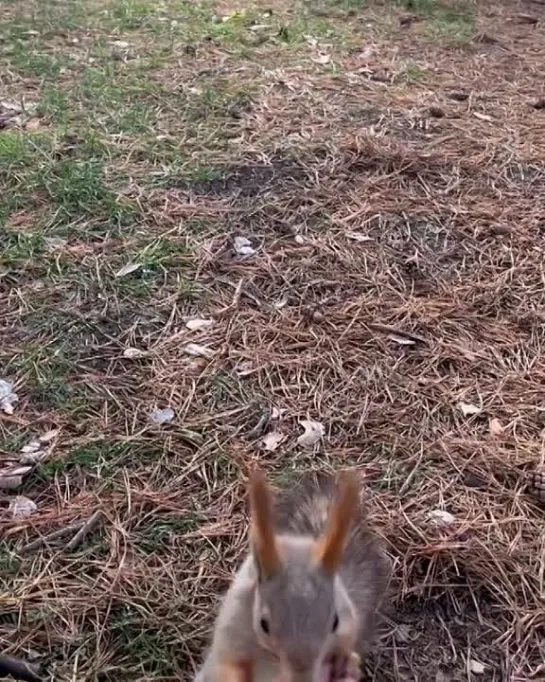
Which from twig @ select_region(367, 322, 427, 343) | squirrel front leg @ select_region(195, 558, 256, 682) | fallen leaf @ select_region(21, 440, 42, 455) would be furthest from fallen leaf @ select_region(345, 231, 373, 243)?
squirrel front leg @ select_region(195, 558, 256, 682)

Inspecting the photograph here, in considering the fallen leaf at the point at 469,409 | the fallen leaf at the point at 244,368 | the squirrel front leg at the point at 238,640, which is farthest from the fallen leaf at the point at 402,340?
the squirrel front leg at the point at 238,640

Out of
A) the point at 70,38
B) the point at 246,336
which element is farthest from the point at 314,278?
the point at 70,38

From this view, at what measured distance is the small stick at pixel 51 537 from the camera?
196 centimetres

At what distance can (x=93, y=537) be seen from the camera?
1.99m

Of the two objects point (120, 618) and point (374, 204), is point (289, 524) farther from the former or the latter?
point (374, 204)

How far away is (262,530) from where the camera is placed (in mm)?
1258

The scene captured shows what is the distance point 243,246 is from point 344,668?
1.73 meters

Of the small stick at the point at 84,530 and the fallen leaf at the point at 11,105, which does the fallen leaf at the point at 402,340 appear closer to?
the small stick at the point at 84,530

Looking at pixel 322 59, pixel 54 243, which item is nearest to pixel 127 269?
pixel 54 243

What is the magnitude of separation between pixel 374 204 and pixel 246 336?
2.78ft

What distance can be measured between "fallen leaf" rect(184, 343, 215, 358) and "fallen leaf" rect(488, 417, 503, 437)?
2.32ft

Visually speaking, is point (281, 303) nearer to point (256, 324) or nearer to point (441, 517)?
point (256, 324)

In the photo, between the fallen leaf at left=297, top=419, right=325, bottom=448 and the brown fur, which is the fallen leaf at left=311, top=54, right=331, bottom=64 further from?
the brown fur

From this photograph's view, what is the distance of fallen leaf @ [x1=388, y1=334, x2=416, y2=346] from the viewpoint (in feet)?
8.49
